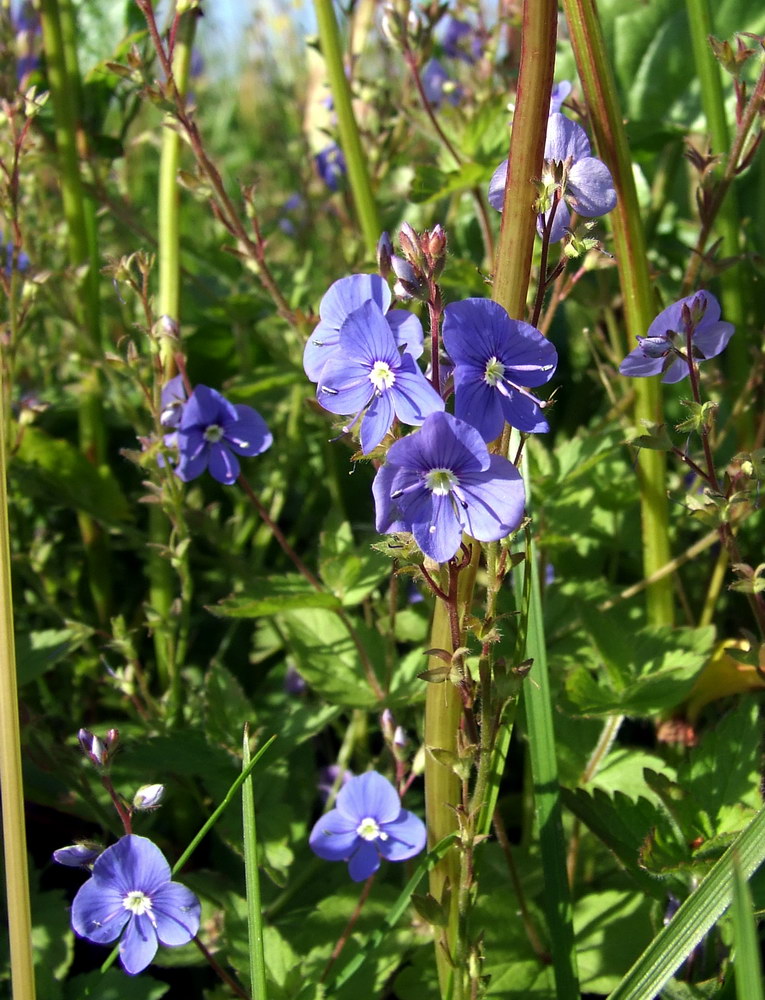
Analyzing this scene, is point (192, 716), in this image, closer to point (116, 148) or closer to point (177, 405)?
point (177, 405)

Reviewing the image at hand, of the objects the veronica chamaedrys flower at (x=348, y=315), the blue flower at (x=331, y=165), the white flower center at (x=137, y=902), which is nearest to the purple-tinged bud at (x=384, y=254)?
the veronica chamaedrys flower at (x=348, y=315)

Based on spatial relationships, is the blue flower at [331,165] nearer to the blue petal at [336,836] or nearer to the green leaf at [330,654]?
the green leaf at [330,654]

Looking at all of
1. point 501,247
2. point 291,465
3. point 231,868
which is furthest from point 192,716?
point 501,247

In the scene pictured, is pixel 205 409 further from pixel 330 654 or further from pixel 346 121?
pixel 346 121

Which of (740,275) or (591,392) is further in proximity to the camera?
(591,392)

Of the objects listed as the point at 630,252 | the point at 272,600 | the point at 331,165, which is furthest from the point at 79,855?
the point at 331,165

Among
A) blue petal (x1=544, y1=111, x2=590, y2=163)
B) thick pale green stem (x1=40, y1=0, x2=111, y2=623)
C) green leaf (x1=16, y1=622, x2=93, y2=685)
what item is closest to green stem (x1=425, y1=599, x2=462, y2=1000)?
blue petal (x1=544, y1=111, x2=590, y2=163)
